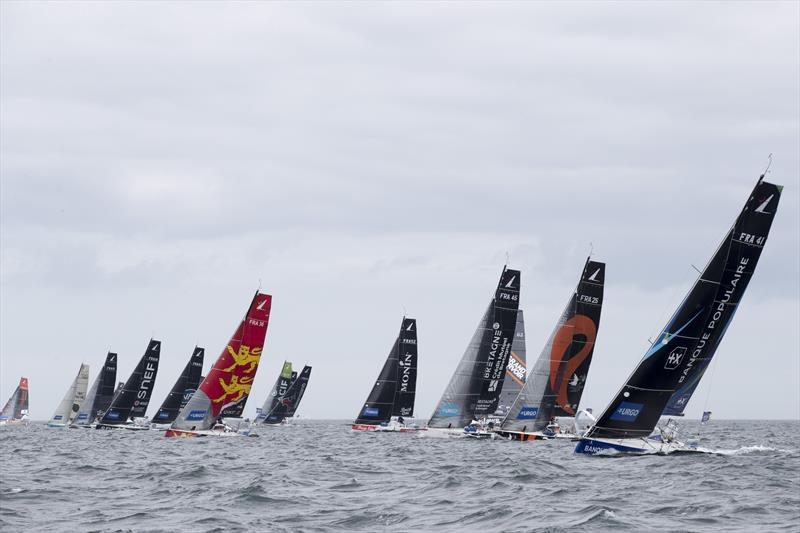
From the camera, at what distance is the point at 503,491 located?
2392cm

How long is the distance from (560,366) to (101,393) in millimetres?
45727

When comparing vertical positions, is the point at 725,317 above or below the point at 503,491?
above

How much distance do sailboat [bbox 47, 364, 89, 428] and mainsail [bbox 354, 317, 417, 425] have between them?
3353 centimetres

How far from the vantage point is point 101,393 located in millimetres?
84250

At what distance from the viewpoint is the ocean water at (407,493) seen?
1875 centimetres

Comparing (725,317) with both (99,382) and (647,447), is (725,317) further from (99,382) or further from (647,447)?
(99,382)

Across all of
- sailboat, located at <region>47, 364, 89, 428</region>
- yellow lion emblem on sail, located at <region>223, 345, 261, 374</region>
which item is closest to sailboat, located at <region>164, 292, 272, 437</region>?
yellow lion emblem on sail, located at <region>223, 345, 261, 374</region>

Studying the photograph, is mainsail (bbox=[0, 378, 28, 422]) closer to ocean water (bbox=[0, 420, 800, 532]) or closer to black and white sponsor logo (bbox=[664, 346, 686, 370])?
ocean water (bbox=[0, 420, 800, 532])

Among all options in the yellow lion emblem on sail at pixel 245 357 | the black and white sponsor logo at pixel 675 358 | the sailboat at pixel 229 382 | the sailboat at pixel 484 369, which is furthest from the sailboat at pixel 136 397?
the black and white sponsor logo at pixel 675 358

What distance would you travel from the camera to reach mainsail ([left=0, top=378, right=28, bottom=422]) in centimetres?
10819

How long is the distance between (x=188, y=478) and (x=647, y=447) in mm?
14686

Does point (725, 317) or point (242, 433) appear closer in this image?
point (725, 317)

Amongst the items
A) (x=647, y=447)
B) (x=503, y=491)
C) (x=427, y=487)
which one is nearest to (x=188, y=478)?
(x=427, y=487)

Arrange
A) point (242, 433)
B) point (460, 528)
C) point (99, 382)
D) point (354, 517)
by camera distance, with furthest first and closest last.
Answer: point (99, 382) < point (242, 433) < point (354, 517) < point (460, 528)
